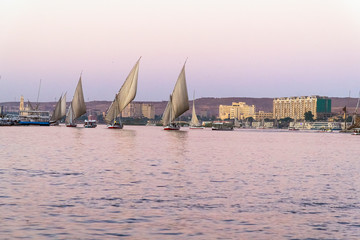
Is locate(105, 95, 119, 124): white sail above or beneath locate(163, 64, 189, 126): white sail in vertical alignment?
beneath

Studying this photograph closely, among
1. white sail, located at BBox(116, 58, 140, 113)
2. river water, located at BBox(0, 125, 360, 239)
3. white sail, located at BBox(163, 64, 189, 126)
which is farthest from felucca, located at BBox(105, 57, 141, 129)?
river water, located at BBox(0, 125, 360, 239)

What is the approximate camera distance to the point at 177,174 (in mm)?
35656

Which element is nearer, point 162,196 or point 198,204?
point 198,204

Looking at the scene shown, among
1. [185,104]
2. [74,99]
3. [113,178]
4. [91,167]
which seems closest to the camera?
[113,178]

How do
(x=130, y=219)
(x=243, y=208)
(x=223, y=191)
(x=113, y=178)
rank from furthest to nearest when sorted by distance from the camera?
(x=113, y=178)
(x=223, y=191)
(x=243, y=208)
(x=130, y=219)

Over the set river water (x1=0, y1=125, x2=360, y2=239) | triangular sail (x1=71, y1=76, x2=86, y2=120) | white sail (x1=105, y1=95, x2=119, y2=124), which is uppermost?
triangular sail (x1=71, y1=76, x2=86, y2=120)

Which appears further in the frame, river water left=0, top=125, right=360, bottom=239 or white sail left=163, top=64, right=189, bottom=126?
white sail left=163, top=64, right=189, bottom=126

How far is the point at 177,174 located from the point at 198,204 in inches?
518

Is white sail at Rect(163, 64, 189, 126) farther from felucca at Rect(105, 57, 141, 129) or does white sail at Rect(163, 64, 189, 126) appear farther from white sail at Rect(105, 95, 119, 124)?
white sail at Rect(105, 95, 119, 124)

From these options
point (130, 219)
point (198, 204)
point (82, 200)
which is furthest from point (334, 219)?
point (82, 200)

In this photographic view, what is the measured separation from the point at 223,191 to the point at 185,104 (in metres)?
114

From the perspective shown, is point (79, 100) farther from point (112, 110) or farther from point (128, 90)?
point (128, 90)

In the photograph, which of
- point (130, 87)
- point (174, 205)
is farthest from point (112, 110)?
point (174, 205)

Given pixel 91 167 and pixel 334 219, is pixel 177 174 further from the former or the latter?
pixel 334 219
